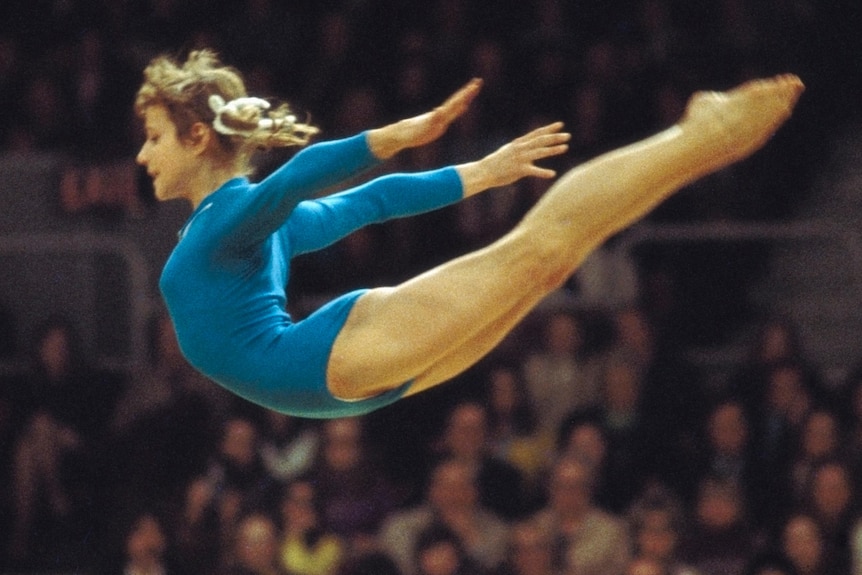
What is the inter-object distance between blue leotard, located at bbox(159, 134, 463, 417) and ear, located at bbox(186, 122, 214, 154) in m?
0.11

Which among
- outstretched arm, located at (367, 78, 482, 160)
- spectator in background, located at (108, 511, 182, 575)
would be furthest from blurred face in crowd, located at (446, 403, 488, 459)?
outstretched arm, located at (367, 78, 482, 160)

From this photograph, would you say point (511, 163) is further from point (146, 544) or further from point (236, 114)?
point (146, 544)

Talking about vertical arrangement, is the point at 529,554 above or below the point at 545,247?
below

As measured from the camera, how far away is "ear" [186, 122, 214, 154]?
3.56m

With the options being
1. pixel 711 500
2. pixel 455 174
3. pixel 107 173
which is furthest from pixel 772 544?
pixel 107 173

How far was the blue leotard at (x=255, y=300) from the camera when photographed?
3.36 metres

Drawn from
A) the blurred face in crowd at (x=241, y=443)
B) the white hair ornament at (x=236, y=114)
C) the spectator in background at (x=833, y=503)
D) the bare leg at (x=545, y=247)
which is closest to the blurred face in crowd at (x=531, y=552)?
the spectator in background at (x=833, y=503)

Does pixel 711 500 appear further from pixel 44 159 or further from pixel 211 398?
pixel 44 159

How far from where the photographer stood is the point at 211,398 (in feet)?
20.8

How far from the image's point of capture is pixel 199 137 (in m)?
3.56

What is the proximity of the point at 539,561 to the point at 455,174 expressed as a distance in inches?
81.5

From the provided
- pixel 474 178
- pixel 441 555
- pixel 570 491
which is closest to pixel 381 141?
pixel 474 178

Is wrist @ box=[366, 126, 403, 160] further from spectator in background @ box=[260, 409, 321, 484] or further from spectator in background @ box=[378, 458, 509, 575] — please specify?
spectator in background @ box=[260, 409, 321, 484]

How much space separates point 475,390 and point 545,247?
2.68 metres
